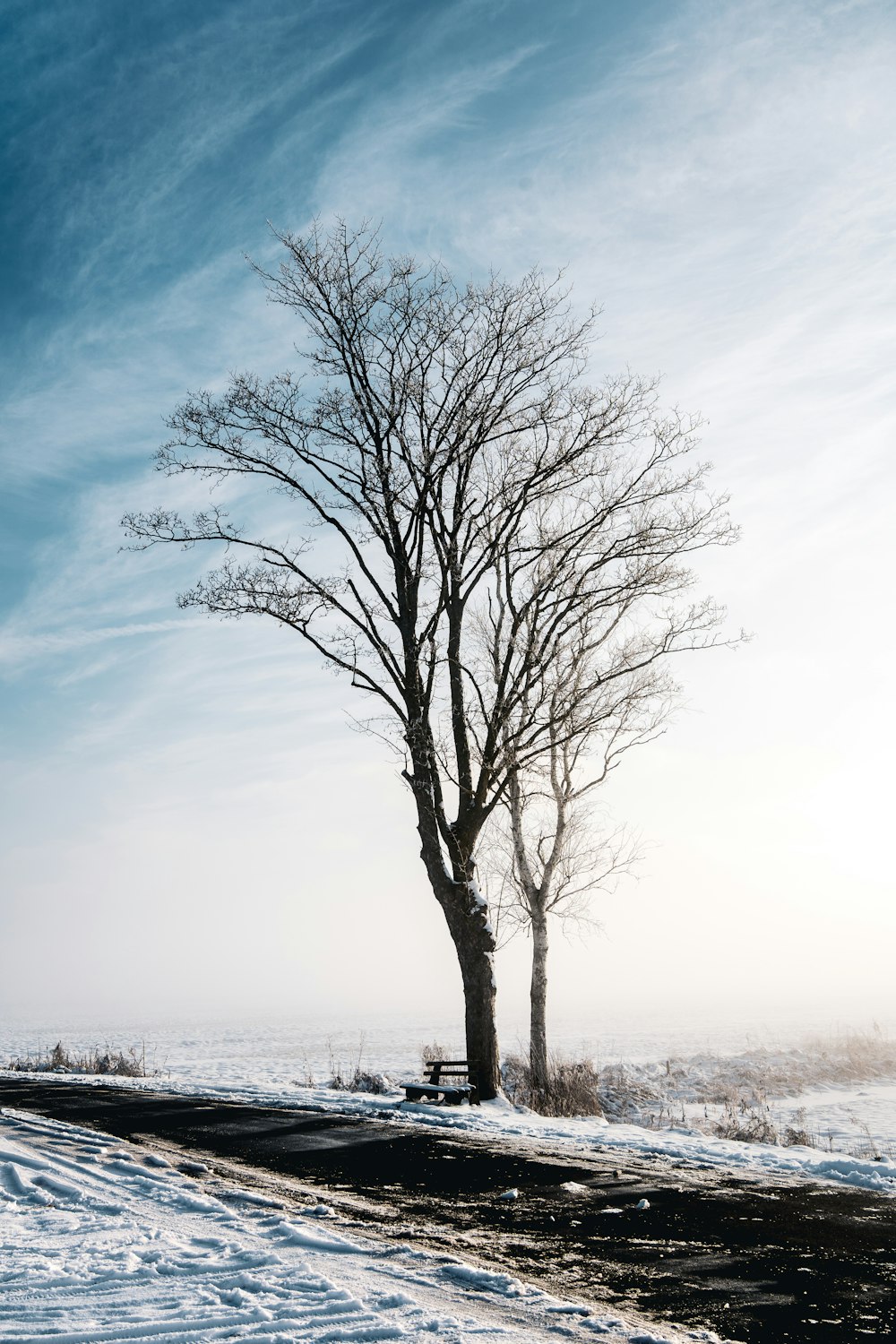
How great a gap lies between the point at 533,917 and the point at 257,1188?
14.7 metres

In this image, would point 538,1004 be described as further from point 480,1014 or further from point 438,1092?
point 438,1092

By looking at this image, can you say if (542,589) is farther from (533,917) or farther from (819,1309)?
(819,1309)

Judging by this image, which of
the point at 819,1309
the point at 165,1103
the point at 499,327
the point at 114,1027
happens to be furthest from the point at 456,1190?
the point at 114,1027

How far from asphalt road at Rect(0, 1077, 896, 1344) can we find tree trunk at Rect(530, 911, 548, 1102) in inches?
360

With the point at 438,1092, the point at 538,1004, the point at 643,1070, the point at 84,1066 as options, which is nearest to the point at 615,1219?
the point at 438,1092

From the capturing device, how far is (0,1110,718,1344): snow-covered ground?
13.3 ft

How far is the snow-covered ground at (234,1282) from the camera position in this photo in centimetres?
405

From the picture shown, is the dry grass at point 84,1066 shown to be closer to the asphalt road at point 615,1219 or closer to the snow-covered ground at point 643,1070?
the snow-covered ground at point 643,1070

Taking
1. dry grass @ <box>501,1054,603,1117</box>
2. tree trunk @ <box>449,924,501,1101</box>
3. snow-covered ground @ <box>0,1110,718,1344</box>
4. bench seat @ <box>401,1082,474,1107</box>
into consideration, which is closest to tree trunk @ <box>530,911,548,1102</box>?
dry grass @ <box>501,1054,603,1117</box>

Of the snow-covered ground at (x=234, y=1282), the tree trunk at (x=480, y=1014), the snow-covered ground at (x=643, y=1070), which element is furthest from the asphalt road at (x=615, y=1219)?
the tree trunk at (x=480, y=1014)

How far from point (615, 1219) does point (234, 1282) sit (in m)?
2.77

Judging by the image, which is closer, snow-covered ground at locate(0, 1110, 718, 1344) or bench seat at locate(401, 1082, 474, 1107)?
snow-covered ground at locate(0, 1110, 718, 1344)

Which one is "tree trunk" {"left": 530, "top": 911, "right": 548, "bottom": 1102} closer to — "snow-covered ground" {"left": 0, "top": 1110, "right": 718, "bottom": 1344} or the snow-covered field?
the snow-covered field

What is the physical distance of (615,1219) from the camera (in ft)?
20.4
